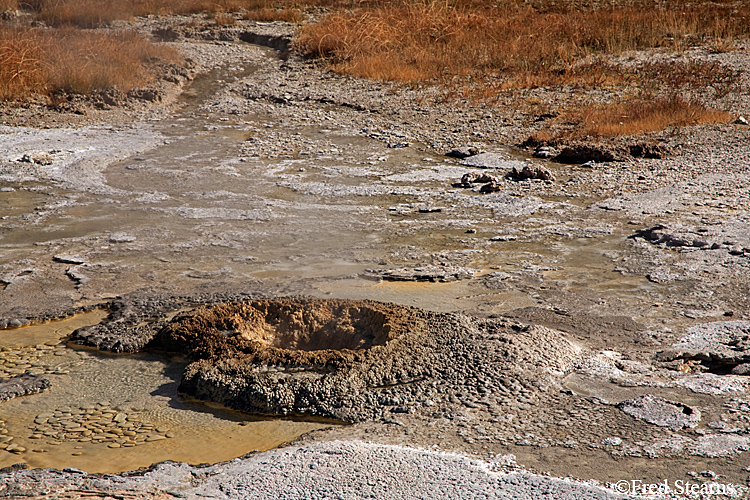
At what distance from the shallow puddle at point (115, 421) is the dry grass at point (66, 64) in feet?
22.8

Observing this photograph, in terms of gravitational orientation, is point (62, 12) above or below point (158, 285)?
above

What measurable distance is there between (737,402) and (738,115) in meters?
6.48

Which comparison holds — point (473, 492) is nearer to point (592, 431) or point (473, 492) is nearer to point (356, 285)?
point (592, 431)

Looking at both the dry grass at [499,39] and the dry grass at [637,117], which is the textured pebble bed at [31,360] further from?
the dry grass at [499,39]

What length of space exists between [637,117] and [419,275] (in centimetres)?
502

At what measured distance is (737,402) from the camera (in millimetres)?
2936

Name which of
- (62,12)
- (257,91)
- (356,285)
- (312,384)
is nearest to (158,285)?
(356,285)

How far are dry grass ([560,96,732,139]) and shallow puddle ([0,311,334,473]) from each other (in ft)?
18.7

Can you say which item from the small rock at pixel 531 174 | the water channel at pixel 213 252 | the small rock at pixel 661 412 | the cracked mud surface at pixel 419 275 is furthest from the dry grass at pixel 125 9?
the small rock at pixel 661 412

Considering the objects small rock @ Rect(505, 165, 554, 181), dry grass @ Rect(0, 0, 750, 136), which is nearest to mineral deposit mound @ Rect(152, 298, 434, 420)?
small rock @ Rect(505, 165, 554, 181)

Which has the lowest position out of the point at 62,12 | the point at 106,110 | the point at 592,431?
the point at 592,431

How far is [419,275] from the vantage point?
4.43m

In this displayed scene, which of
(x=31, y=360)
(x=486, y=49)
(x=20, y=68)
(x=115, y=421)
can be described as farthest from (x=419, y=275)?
(x=486, y=49)

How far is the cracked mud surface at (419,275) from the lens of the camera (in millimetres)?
2906
